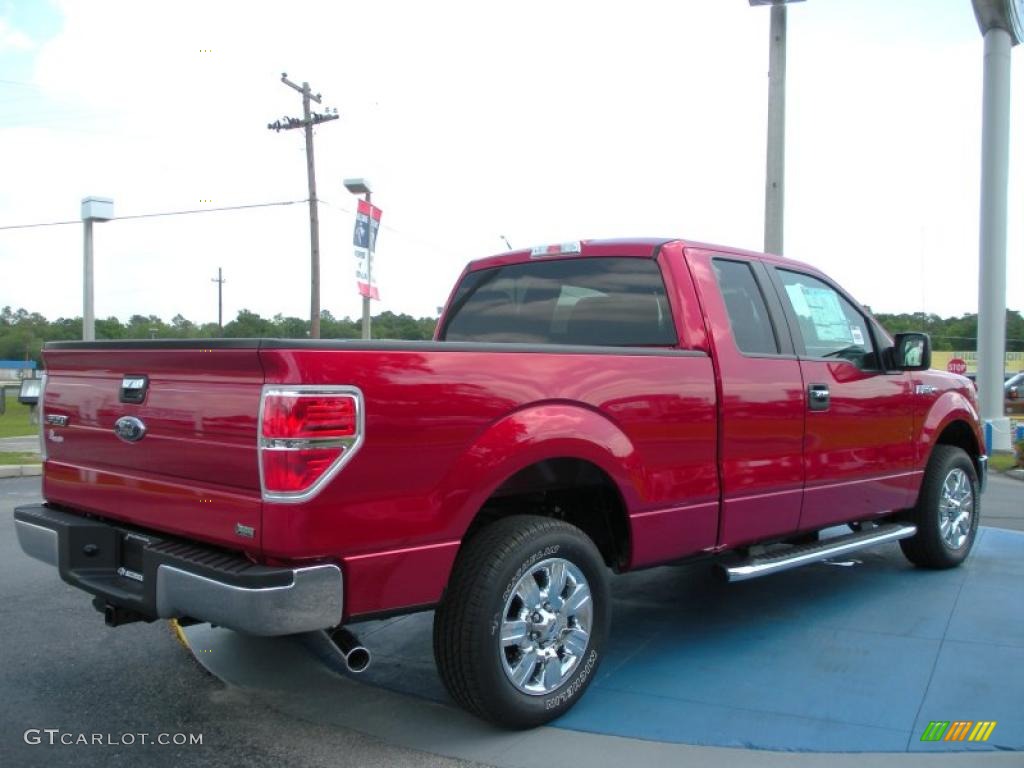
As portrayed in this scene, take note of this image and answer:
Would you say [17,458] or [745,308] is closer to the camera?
[745,308]

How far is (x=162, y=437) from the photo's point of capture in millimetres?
3219

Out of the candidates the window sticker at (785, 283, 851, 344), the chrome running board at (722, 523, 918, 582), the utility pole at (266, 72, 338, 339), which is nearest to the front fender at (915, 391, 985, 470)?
the chrome running board at (722, 523, 918, 582)

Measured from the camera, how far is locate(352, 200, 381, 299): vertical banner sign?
1533 cm

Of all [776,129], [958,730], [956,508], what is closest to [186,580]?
[958,730]

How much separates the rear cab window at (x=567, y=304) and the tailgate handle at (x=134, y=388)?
6.67 ft

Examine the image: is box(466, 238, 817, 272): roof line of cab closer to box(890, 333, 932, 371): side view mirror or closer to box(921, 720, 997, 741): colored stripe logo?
box(890, 333, 932, 371): side view mirror

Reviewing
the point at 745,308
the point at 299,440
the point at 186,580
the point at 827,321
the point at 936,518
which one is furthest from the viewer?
the point at 936,518

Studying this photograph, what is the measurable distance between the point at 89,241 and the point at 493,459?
44.1ft

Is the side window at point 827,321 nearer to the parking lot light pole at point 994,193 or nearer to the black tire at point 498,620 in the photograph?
the black tire at point 498,620

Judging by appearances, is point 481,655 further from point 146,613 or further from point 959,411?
point 959,411

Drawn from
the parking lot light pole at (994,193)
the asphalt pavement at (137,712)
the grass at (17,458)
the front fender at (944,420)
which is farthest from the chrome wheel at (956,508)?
the grass at (17,458)

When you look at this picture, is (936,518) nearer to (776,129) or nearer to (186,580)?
(186,580)

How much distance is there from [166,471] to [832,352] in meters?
3.60

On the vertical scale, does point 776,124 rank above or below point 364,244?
above
